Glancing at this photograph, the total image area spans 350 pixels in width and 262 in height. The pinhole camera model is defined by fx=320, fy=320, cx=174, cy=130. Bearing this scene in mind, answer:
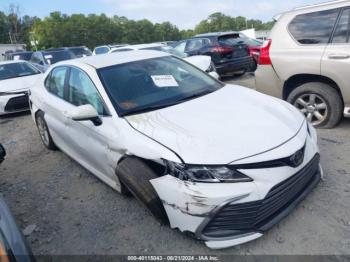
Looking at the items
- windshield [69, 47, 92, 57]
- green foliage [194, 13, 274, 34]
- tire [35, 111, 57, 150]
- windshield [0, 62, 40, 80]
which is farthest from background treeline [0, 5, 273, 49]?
tire [35, 111, 57, 150]

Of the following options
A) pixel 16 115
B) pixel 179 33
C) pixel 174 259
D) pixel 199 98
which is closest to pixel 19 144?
pixel 16 115

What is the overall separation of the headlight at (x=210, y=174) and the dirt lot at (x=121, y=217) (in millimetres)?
637

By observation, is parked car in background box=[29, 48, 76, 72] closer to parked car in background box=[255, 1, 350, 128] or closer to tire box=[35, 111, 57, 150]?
tire box=[35, 111, 57, 150]

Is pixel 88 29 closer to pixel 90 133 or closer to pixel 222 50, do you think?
pixel 222 50

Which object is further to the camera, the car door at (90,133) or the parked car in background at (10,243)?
the car door at (90,133)

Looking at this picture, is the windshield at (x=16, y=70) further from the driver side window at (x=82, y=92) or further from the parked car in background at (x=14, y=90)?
the driver side window at (x=82, y=92)

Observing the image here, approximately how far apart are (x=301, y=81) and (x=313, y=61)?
0.44m

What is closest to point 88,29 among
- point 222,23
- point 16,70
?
point 222,23

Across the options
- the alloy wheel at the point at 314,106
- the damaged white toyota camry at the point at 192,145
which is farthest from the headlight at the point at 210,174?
the alloy wheel at the point at 314,106

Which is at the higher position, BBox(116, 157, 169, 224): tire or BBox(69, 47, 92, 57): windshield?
BBox(69, 47, 92, 57): windshield

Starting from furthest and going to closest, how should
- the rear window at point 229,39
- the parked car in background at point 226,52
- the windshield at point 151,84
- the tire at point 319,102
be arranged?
the rear window at point 229,39 → the parked car in background at point 226,52 → the tire at point 319,102 → the windshield at point 151,84

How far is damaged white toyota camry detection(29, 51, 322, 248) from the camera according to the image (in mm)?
2381

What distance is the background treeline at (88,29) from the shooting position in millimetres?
59906

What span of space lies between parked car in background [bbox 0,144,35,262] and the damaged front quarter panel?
3.33ft
